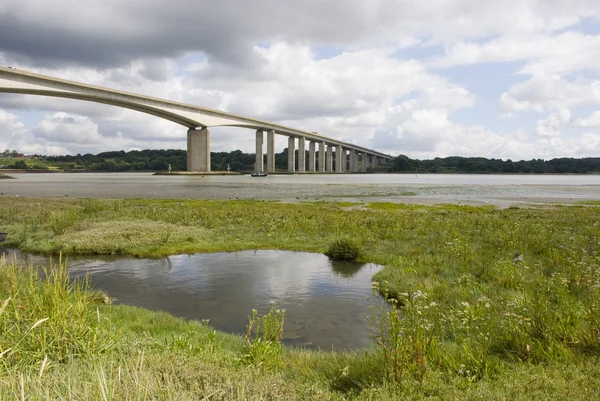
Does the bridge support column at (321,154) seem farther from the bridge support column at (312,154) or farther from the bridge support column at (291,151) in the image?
the bridge support column at (291,151)

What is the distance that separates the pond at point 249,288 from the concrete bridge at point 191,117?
2246 inches

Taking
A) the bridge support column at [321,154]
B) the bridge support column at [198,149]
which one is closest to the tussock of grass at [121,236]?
the bridge support column at [198,149]

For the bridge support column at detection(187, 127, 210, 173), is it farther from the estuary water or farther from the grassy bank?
the grassy bank

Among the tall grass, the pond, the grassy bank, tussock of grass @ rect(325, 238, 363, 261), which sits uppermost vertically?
the tall grass

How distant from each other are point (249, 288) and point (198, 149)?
93.8 meters

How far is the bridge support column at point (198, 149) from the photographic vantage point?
9700 cm

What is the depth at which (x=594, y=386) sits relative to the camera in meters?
3.66

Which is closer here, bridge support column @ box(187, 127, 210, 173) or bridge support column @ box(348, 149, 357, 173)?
bridge support column @ box(187, 127, 210, 173)

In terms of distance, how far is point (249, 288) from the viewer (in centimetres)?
982

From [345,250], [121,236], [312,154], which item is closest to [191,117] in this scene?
[312,154]

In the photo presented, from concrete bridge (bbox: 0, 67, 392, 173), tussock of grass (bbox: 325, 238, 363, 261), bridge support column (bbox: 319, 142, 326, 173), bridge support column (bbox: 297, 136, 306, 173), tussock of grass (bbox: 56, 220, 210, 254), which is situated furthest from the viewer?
bridge support column (bbox: 319, 142, 326, 173)

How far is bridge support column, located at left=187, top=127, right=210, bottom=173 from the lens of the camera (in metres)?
97.0

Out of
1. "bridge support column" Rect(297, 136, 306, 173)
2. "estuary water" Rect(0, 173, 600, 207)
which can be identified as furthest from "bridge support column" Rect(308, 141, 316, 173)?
"estuary water" Rect(0, 173, 600, 207)

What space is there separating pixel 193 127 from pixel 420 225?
289ft
